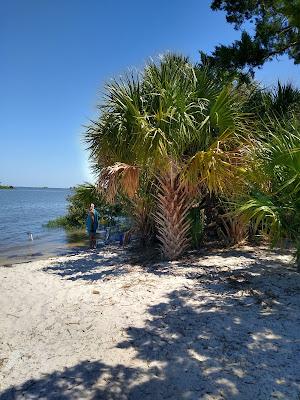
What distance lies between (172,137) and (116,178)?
146 cm

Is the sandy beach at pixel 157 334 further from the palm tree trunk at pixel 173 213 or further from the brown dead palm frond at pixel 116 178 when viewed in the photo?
the brown dead palm frond at pixel 116 178

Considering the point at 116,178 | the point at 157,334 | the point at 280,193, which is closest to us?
the point at 157,334

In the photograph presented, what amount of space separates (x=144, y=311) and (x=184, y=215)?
3472 millimetres

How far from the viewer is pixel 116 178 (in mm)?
7914

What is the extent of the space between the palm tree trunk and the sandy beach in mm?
946

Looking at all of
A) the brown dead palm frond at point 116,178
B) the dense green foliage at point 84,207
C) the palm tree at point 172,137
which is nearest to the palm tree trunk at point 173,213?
the palm tree at point 172,137

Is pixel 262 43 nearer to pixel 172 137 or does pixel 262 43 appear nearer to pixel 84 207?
pixel 172 137

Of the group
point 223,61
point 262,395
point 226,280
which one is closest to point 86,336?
point 262,395

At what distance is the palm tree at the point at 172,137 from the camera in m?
7.43

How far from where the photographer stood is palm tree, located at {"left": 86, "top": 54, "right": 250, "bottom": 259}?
7.43 meters

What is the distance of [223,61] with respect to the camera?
8398mm

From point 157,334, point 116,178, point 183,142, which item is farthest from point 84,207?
point 157,334

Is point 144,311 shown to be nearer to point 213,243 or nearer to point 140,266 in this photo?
point 140,266

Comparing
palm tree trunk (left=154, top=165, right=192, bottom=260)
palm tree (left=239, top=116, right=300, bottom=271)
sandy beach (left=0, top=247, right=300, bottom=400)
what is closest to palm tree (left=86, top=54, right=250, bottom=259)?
palm tree trunk (left=154, top=165, right=192, bottom=260)
